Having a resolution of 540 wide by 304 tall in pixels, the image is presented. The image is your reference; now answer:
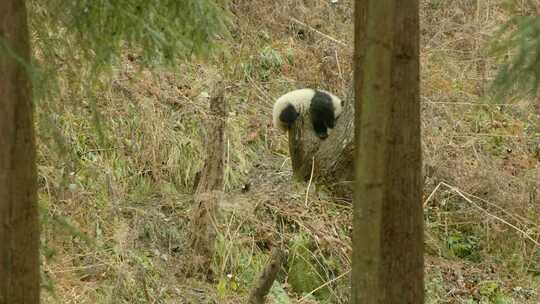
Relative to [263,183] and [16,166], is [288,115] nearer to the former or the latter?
[263,183]

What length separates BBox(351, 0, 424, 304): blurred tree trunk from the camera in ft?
14.0

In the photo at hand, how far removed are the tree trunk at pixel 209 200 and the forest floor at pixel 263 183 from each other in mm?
165

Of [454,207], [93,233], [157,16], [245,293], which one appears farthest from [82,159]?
[157,16]

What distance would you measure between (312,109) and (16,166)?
20.4 feet

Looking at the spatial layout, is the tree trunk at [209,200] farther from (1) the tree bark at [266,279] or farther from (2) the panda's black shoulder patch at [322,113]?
(2) the panda's black shoulder patch at [322,113]

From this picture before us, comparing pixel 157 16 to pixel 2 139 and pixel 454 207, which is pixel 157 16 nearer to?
pixel 2 139

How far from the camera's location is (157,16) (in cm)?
503

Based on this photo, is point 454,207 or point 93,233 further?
point 454,207

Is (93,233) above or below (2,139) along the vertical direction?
below

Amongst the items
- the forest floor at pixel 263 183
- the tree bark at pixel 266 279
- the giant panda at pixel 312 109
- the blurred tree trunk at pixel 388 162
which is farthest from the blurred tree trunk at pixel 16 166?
the giant panda at pixel 312 109

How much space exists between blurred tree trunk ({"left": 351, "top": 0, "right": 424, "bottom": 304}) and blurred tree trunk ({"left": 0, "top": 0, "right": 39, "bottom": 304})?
168 centimetres

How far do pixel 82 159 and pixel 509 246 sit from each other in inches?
195

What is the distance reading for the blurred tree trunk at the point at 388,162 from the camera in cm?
426

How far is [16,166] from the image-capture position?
177 inches
